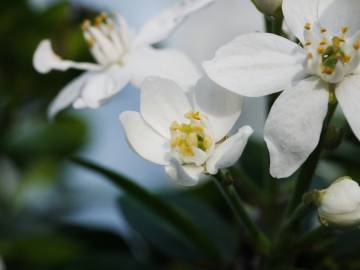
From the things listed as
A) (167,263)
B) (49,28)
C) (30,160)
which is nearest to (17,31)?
(49,28)

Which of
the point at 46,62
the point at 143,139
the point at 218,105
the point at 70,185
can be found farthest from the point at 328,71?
the point at 70,185

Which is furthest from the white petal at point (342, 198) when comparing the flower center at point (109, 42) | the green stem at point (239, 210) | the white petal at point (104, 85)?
the flower center at point (109, 42)

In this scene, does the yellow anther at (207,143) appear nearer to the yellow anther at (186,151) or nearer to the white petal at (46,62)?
the yellow anther at (186,151)

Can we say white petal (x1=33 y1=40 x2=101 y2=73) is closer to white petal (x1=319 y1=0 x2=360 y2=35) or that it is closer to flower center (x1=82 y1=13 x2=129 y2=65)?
flower center (x1=82 y1=13 x2=129 y2=65)

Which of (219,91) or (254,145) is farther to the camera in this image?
(254,145)

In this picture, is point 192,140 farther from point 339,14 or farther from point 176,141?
point 339,14

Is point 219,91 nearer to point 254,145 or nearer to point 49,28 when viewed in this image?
point 254,145
